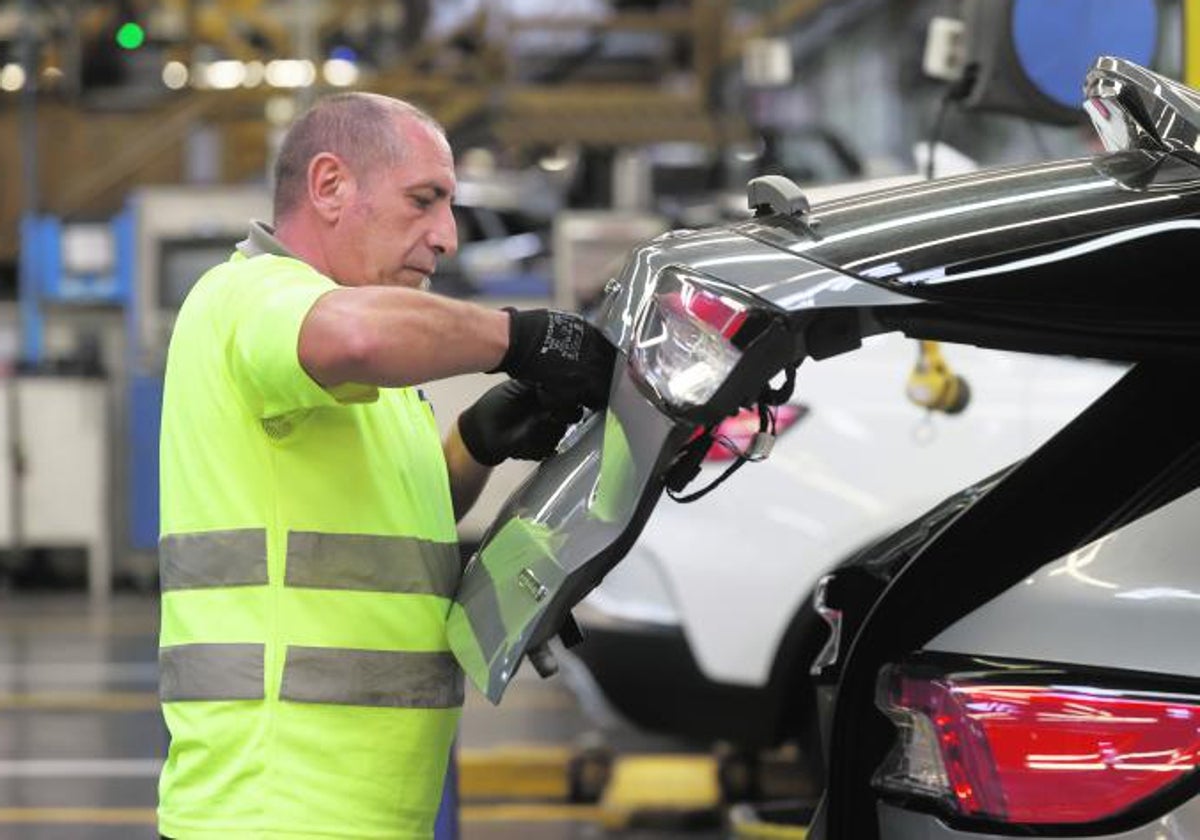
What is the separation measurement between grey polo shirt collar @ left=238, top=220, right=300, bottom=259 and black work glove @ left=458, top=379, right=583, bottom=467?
1.22ft

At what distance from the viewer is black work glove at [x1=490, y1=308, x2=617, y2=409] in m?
2.78

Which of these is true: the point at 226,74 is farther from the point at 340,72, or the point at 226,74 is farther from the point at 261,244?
the point at 261,244

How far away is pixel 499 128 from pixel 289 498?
612 inches

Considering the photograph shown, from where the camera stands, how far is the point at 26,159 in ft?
55.4

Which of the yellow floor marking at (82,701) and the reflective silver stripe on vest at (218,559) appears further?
the yellow floor marking at (82,701)

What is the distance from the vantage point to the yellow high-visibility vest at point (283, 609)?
290 centimetres

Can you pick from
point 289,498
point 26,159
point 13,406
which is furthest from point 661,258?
point 26,159

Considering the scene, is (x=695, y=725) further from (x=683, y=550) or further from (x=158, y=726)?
(x=158, y=726)

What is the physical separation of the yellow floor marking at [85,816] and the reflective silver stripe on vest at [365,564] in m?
4.46

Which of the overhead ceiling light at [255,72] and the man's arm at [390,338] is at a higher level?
the man's arm at [390,338]

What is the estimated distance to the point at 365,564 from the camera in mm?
2963

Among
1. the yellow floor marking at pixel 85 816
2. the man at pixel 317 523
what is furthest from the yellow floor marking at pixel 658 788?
the man at pixel 317 523

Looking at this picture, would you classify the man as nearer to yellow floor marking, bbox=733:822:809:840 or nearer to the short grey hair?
the short grey hair

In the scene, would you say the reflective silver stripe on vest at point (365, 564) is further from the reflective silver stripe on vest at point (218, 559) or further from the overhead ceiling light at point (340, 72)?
the overhead ceiling light at point (340, 72)
